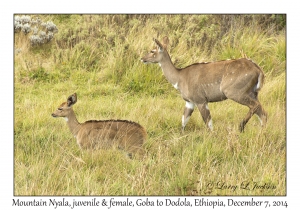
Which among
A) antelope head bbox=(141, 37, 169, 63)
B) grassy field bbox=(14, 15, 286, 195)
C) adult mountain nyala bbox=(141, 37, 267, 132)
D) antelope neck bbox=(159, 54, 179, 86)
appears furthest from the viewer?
antelope head bbox=(141, 37, 169, 63)

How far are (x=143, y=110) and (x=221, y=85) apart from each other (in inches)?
53.1

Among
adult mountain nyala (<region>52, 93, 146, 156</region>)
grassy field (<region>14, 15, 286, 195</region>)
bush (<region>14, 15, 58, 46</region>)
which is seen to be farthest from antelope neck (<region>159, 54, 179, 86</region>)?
bush (<region>14, 15, 58, 46</region>)

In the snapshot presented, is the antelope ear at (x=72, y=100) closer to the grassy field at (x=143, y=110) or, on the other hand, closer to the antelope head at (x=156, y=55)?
the grassy field at (x=143, y=110)

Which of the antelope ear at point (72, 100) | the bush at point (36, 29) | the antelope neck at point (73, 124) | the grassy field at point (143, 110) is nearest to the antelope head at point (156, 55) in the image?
the grassy field at point (143, 110)

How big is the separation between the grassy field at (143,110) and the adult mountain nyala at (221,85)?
0.80ft

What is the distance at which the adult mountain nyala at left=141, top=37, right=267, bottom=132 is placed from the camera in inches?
369

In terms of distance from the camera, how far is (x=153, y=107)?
32.5ft

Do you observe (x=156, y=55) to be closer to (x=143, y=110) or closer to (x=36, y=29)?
(x=143, y=110)

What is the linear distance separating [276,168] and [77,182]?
2524 millimetres

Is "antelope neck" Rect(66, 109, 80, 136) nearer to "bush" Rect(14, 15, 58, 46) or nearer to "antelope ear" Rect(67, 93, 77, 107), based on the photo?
"antelope ear" Rect(67, 93, 77, 107)

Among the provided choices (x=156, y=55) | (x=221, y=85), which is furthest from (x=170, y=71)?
(x=221, y=85)

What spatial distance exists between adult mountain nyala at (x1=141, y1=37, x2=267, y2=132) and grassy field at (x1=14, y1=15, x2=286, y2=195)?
0.80ft

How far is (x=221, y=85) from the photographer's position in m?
9.49

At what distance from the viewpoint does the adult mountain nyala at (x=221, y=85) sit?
9367 mm
